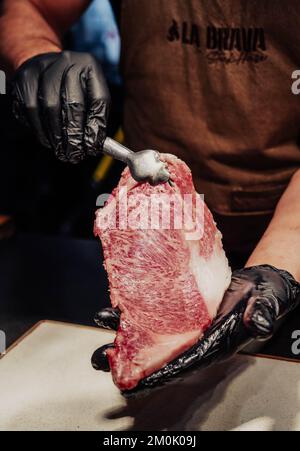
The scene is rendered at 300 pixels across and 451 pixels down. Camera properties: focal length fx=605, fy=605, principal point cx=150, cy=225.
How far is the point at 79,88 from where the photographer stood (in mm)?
1634

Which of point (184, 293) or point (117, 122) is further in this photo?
point (117, 122)

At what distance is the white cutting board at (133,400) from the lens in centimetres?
151

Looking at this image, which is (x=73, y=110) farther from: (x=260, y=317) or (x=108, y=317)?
(x=260, y=317)

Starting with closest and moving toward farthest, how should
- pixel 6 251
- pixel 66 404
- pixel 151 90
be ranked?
pixel 66 404 → pixel 151 90 → pixel 6 251

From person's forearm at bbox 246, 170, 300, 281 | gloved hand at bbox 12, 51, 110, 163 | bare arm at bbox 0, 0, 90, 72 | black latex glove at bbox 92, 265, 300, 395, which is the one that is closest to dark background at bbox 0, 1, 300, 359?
person's forearm at bbox 246, 170, 300, 281

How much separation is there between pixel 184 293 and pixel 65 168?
2580 millimetres

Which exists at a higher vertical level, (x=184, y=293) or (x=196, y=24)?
(x=196, y=24)

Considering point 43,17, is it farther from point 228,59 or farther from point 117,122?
point 117,122

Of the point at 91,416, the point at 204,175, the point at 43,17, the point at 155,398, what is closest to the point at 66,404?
the point at 91,416

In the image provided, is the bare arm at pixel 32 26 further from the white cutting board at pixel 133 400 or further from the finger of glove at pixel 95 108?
the white cutting board at pixel 133 400

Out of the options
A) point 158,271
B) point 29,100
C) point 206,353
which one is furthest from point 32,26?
point 206,353

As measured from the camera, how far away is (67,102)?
1.62 metres

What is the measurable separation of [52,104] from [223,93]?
0.71 meters

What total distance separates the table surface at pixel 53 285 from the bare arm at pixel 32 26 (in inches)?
29.7
